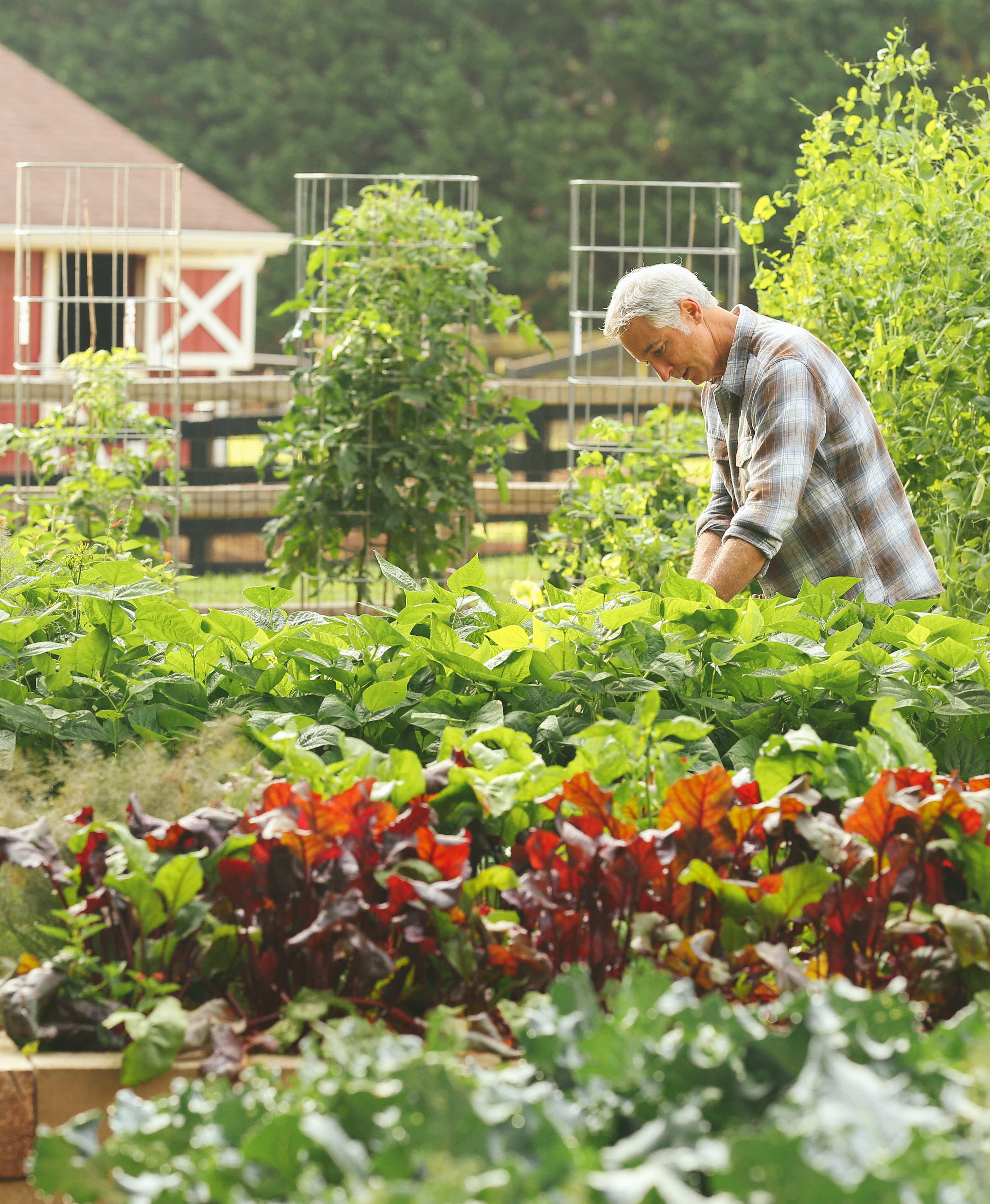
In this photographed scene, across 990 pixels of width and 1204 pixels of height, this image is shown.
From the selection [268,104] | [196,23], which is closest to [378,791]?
[268,104]

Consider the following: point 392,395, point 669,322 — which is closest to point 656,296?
point 669,322

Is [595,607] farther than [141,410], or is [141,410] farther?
[141,410]

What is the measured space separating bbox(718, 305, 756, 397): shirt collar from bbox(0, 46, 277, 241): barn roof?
39.4ft

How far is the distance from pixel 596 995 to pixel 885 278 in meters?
3.11

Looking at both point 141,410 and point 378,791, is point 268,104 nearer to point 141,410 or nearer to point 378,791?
point 141,410

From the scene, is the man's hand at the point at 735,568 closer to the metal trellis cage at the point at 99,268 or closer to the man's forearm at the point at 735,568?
the man's forearm at the point at 735,568

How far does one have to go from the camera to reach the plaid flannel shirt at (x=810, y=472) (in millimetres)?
2850

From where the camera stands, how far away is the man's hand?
283 cm

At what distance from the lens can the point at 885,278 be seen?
4.00 m

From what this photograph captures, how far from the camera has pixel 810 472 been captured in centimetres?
297

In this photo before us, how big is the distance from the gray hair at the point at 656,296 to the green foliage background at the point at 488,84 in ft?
65.4

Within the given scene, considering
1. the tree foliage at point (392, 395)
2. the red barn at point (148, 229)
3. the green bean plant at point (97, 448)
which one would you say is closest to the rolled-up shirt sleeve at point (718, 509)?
the tree foliage at point (392, 395)

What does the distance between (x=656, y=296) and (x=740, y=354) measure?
0.25 meters

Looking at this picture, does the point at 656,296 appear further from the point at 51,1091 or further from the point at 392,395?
the point at 392,395
